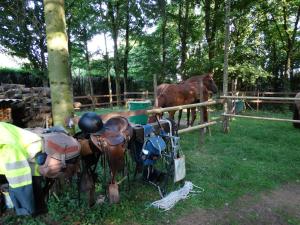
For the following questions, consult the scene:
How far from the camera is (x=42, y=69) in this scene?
14688mm

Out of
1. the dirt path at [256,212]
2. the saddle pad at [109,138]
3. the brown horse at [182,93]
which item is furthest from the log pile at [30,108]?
the dirt path at [256,212]

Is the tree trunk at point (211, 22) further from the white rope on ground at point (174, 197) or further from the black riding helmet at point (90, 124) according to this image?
the black riding helmet at point (90, 124)

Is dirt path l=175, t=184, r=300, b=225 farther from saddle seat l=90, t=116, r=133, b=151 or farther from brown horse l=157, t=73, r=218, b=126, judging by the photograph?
brown horse l=157, t=73, r=218, b=126

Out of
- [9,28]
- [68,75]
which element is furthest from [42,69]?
[68,75]

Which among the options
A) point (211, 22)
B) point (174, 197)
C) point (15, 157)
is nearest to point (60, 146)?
point (15, 157)

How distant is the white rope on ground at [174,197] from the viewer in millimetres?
3219

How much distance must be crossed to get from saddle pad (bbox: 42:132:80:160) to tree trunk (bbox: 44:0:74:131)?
0.91m

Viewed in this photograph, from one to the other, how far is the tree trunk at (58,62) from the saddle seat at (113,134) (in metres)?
0.63

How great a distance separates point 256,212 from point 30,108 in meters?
6.29

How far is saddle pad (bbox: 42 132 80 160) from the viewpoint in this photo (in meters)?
2.23

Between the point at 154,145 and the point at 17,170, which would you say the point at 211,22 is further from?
the point at 17,170

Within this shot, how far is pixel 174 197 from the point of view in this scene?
340cm

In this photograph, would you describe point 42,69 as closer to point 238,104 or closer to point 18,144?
point 238,104

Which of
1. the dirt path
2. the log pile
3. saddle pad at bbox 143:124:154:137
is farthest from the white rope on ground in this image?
the log pile
